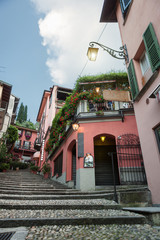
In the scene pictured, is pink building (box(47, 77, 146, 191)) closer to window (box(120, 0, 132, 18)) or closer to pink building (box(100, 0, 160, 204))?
pink building (box(100, 0, 160, 204))

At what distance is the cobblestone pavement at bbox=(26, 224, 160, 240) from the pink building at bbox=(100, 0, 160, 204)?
2.47 meters

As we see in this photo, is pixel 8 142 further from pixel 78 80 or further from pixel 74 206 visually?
pixel 74 206

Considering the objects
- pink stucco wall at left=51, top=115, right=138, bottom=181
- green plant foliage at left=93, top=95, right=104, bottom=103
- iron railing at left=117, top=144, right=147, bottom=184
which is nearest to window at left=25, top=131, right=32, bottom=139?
pink stucco wall at left=51, top=115, right=138, bottom=181

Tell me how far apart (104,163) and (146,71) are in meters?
6.06

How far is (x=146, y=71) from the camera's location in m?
5.73

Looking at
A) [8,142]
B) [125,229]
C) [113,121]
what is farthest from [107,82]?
[8,142]

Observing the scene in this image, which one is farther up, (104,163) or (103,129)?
(103,129)

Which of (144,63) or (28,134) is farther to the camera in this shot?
(28,134)

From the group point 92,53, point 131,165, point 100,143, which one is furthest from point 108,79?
point 131,165

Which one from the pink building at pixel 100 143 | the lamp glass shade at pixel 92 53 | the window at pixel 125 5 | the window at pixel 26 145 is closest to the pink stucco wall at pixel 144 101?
the window at pixel 125 5

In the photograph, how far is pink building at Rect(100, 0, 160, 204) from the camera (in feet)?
15.5

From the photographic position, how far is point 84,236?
229cm

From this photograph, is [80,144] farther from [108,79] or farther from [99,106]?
[108,79]

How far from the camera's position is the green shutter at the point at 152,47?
462cm
